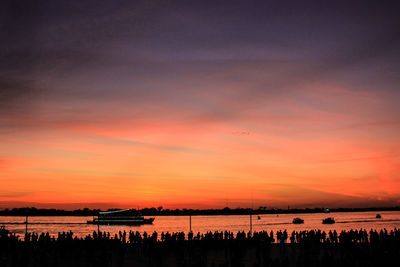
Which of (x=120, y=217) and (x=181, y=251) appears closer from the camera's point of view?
(x=181, y=251)

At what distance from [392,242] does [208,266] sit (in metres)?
15.6

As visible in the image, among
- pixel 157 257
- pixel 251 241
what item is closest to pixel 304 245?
pixel 251 241

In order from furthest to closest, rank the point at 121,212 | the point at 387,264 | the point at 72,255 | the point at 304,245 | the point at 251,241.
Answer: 1. the point at 121,212
2. the point at 251,241
3. the point at 304,245
4. the point at 72,255
5. the point at 387,264

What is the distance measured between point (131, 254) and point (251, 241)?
10847 mm

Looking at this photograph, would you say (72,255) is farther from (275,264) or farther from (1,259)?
(275,264)

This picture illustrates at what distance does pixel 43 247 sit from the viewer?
3120 cm

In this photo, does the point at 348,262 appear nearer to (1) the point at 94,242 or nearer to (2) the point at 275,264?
(2) the point at 275,264

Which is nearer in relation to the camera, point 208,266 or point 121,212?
point 208,266

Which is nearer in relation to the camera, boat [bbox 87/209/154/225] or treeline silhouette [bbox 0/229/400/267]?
treeline silhouette [bbox 0/229/400/267]

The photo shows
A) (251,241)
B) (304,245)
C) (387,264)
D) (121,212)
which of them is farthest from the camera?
(121,212)

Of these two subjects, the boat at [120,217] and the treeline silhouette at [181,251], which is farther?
the boat at [120,217]

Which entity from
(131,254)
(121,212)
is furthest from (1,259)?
(121,212)

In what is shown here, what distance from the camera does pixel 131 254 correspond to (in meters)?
32.4

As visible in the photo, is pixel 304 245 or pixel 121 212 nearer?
pixel 304 245
